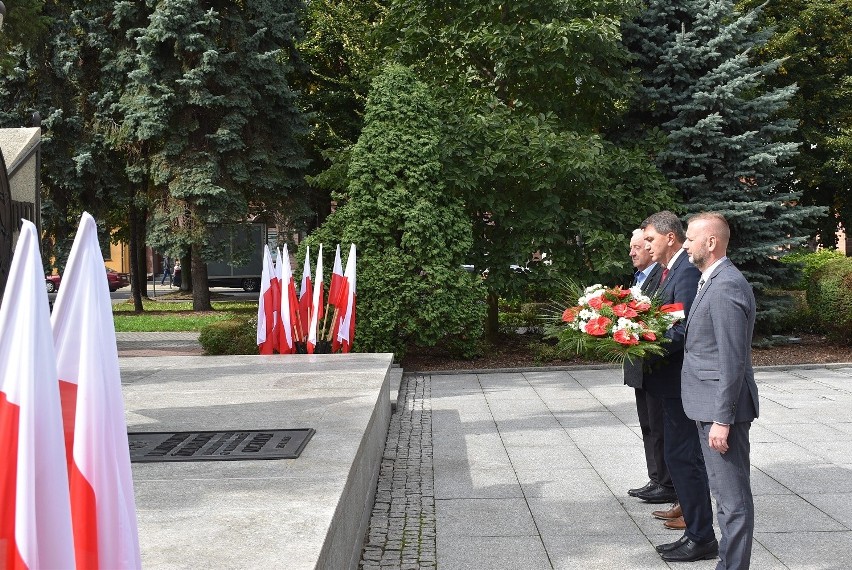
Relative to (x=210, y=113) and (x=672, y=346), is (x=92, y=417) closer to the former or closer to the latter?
(x=672, y=346)

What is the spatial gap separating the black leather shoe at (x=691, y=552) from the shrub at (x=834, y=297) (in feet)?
40.3

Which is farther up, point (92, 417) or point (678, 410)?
point (92, 417)

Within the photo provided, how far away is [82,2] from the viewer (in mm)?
26469

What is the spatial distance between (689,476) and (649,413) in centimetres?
107

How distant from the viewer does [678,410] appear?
18.9 feet

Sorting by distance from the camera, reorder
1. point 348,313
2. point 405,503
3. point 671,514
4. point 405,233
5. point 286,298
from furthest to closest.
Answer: point 405,233
point 348,313
point 286,298
point 405,503
point 671,514

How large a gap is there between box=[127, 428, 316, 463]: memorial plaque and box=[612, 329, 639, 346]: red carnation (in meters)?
2.09

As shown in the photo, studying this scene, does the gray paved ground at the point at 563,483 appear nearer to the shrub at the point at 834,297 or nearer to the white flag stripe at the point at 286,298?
the white flag stripe at the point at 286,298

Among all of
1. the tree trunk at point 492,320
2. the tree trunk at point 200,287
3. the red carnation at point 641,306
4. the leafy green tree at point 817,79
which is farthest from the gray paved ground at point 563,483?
the tree trunk at point 200,287

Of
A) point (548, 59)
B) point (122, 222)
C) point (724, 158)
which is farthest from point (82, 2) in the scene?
point (724, 158)

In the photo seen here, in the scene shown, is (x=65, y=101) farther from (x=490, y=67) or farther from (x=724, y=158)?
(x=724, y=158)

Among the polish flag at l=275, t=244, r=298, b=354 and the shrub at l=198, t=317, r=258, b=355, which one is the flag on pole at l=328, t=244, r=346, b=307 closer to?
the polish flag at l=275, t=244, r=298, b=354

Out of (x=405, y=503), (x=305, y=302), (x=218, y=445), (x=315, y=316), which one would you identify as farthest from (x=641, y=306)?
(x=305, y=302)

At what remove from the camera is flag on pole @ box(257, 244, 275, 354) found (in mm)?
12687
